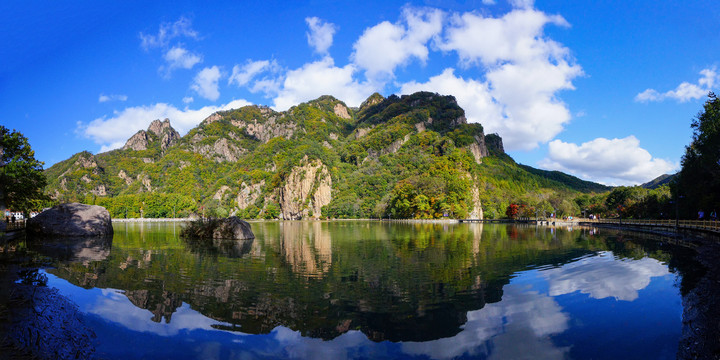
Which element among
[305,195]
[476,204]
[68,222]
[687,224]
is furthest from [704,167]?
[305,195]

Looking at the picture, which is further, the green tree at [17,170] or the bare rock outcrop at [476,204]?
the bare rock outcrop at [476,204]

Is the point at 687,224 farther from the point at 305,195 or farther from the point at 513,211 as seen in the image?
the point at 305,195

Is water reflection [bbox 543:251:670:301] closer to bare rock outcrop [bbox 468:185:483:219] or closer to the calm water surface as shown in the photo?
the calm water surface

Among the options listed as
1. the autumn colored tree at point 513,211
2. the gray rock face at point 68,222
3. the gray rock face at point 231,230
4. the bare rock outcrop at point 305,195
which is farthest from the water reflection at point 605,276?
the bare rock outcrop at point 305,195

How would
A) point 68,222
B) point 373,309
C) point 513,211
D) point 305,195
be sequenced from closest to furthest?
point 373,309, point 68,222, point 513,211, point 305,195

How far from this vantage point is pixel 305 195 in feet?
643

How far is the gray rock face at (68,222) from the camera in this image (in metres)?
32.8

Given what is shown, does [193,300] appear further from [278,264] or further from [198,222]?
[198,222]

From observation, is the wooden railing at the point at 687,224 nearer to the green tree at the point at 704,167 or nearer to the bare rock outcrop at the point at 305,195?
the green tree at the point at 704,167

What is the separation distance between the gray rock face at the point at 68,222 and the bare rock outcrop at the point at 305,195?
15066 centimetres

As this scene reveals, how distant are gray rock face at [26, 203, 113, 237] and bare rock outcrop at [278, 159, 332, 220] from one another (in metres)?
151

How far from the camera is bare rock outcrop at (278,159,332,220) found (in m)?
191

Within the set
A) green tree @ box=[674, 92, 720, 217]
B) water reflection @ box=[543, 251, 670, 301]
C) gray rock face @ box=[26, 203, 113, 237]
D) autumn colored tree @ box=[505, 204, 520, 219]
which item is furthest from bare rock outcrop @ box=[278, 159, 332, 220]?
water reflection @ box=[543, 251, 670, 301]

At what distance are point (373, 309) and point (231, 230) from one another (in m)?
28.0
